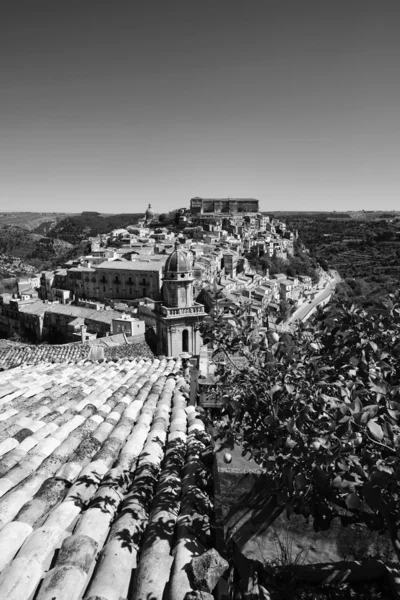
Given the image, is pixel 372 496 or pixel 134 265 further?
pixel 134 265

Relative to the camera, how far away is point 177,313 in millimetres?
22594

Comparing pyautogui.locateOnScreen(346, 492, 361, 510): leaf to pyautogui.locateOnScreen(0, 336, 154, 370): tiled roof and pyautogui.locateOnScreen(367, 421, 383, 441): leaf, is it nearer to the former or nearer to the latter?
pyautogui.locateOnScreen(367, 421, 383, 441): leaf

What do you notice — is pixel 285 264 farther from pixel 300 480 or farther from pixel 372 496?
pixel 372 496

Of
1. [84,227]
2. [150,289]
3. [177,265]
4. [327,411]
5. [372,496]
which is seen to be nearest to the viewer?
[372,496]

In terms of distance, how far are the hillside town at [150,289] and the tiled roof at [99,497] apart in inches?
72.1

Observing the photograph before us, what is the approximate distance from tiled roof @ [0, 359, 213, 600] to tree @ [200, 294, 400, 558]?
797 mm

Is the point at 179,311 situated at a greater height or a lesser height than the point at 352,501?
lesser

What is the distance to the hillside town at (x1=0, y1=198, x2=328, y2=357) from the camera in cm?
2317

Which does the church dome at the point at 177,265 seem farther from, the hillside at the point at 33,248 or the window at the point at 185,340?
the hillside at the point at 33,248

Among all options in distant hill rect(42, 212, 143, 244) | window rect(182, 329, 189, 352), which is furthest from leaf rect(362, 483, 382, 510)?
distant hill rect(42, 212, 143, 244)

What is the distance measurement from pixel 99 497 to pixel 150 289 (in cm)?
4631

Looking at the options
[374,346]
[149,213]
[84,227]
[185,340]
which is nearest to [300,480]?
[374,346]

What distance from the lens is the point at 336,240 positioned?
126000 mm

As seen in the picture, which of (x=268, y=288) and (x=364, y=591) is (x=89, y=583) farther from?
(x=268, y=288)
